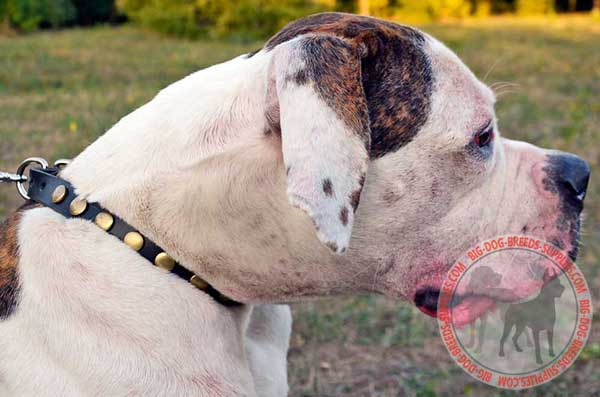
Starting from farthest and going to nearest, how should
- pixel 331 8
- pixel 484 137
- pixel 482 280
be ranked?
pixel 331 8 → pixel 482 280 → pixel 484 137

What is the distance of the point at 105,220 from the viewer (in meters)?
2.33

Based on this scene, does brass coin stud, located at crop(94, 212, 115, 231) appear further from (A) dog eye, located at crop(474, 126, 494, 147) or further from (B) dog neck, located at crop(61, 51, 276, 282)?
(A) dog eye, located at crop(474, 126, 494, 147)

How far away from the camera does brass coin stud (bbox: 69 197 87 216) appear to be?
2365 millimetres

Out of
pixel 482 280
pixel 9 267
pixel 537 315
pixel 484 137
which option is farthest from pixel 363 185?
pixel 537 315

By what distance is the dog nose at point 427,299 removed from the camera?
249cm

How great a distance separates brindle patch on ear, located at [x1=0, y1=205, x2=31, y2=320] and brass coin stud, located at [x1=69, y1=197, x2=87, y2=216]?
206 millimetres

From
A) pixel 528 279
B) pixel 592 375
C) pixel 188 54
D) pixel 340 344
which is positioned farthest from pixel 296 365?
pixel 188 54

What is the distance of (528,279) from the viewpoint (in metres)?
2.58

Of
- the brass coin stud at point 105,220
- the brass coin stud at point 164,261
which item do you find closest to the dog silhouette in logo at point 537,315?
the brass coin stud at point 164,261

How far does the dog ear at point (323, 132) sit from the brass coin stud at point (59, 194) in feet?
2.51

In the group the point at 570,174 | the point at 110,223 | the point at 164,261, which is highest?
the point at 110,223

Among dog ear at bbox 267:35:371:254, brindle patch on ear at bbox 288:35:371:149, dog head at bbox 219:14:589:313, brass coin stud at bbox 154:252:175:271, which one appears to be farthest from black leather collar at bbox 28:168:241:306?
brindle patch on ear at bbox 288:35:371:149

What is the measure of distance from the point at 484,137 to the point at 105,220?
1186 millimetres

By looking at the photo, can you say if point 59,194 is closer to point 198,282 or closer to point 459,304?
point 198,282
